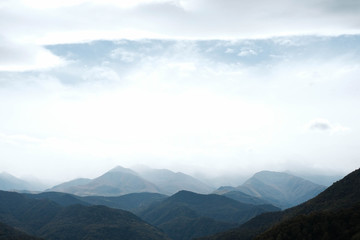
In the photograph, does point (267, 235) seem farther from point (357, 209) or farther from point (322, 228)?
point (357, 209)

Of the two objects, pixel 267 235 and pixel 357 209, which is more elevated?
pixel 357 209

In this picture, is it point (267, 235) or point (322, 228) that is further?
point (267, 235)

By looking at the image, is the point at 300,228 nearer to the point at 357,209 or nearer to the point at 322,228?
the point at 322,228

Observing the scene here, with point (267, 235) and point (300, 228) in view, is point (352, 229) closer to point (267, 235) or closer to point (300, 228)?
point (300, 228)

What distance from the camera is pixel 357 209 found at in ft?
578

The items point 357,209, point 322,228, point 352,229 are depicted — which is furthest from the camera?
point 357,209

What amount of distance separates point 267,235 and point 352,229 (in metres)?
46.8

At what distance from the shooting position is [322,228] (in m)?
165

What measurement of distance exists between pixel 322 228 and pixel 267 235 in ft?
103

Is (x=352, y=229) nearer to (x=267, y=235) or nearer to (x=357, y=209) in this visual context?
(x=357, y=209)

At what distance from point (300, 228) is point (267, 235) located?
65.4 feet

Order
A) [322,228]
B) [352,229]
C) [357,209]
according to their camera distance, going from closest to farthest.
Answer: [352,229] < [322,228] < [357,209]

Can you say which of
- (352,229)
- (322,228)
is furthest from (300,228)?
(352,229)

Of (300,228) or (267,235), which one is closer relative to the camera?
(300,228)
